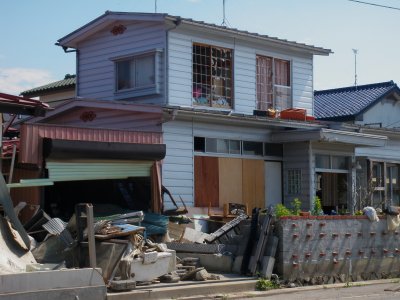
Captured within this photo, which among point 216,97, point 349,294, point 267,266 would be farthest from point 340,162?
point 349,294

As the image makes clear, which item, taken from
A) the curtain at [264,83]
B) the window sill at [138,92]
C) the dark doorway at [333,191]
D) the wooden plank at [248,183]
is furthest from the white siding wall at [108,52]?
the dark doorway at [333,191]

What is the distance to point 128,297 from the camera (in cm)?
1238

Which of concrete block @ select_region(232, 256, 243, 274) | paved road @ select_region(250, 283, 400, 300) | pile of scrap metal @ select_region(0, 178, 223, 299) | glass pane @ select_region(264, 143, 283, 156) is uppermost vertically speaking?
glass pane @ select_region(264, 143, 283, 156)

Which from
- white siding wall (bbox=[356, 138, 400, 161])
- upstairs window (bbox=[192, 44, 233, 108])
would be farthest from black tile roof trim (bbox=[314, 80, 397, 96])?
upstairs window (bbox=[192, 44, 233, 108])

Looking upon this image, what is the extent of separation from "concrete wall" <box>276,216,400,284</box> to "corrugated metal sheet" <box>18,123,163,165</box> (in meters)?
3.86

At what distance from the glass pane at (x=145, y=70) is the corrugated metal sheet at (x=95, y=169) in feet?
17.1

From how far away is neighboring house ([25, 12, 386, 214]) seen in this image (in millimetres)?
19766

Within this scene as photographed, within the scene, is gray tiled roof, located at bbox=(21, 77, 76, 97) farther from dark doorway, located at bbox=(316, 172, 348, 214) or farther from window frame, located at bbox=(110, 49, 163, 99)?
dark doorway, located at bbox=(316, 172, 348, 214)

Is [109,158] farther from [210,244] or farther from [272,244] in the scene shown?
[272,244]

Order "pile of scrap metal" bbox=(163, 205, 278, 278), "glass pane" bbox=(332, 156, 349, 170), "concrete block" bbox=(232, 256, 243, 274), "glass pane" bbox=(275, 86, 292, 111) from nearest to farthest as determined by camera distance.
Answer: "pile of scrap metal" bbox=(163, 205, 278, 278), "concrete block" bbox=(232, 256, 243, 274), "glass pane" bbox=(332, 156, 349, 170), "glass pane" bbox=(275, 86, 292, 111)

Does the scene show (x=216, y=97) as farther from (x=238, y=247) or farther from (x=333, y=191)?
(x=238, y=247)

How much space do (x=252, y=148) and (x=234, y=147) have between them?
83cm

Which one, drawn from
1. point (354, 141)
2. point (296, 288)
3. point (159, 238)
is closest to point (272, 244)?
point (296, 288)

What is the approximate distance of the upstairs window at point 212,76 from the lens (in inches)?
840
